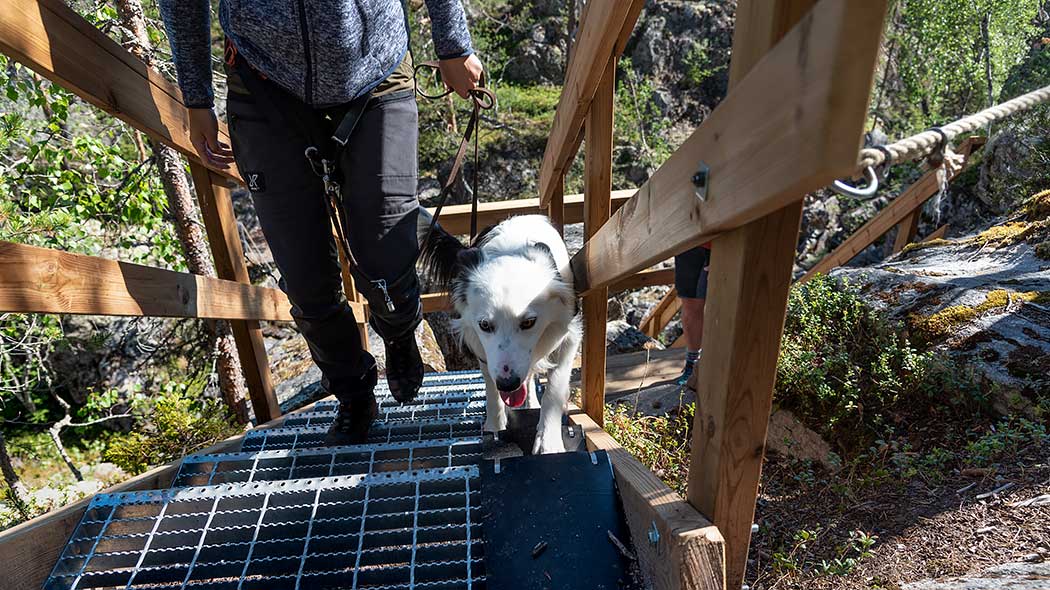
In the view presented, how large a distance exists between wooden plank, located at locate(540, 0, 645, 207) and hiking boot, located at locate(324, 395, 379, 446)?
61.4 inches

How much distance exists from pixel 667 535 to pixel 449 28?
1.82 m

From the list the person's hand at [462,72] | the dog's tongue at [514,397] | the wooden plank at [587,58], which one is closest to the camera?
the wooden plank at [587,58]

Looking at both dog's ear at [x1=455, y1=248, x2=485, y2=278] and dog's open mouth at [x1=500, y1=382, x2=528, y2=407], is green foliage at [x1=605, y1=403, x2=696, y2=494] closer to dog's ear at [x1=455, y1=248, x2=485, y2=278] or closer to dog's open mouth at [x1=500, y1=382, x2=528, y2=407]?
dog's open mouth at [x1=500, y1=382, x2=528, y2=407]

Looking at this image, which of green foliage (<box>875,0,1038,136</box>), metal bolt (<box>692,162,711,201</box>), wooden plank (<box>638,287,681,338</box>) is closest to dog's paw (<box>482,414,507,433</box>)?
metal bolt (<box>692,162,711,201</box>)

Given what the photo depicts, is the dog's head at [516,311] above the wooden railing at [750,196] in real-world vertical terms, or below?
below

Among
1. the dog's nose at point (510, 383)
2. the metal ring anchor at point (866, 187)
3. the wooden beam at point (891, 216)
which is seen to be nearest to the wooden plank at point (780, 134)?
the metal ring anchor at point (866, 187)

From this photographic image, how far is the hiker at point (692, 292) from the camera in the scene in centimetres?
435

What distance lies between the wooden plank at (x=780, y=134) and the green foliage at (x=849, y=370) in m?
1.56

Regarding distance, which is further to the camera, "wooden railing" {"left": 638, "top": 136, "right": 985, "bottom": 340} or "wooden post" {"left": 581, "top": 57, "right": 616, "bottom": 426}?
"wooden railing" {"left": 638, "top": 136, "right": 985, "bottom": 340}

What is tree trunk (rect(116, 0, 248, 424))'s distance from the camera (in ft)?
13.8

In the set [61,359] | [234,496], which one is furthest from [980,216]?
[61,359]

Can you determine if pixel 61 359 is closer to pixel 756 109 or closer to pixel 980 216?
pixel 756 109

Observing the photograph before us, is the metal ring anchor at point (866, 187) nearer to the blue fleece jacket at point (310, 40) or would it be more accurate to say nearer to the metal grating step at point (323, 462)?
the blue fleece jacket at point (310, 40)

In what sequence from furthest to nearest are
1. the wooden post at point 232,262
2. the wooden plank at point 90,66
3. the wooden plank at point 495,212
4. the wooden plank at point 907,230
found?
the wooden plank at point 907,230, the wooden plank at point 495,212, the wooden post at point 232,262, the wooden plank at point 90,66
